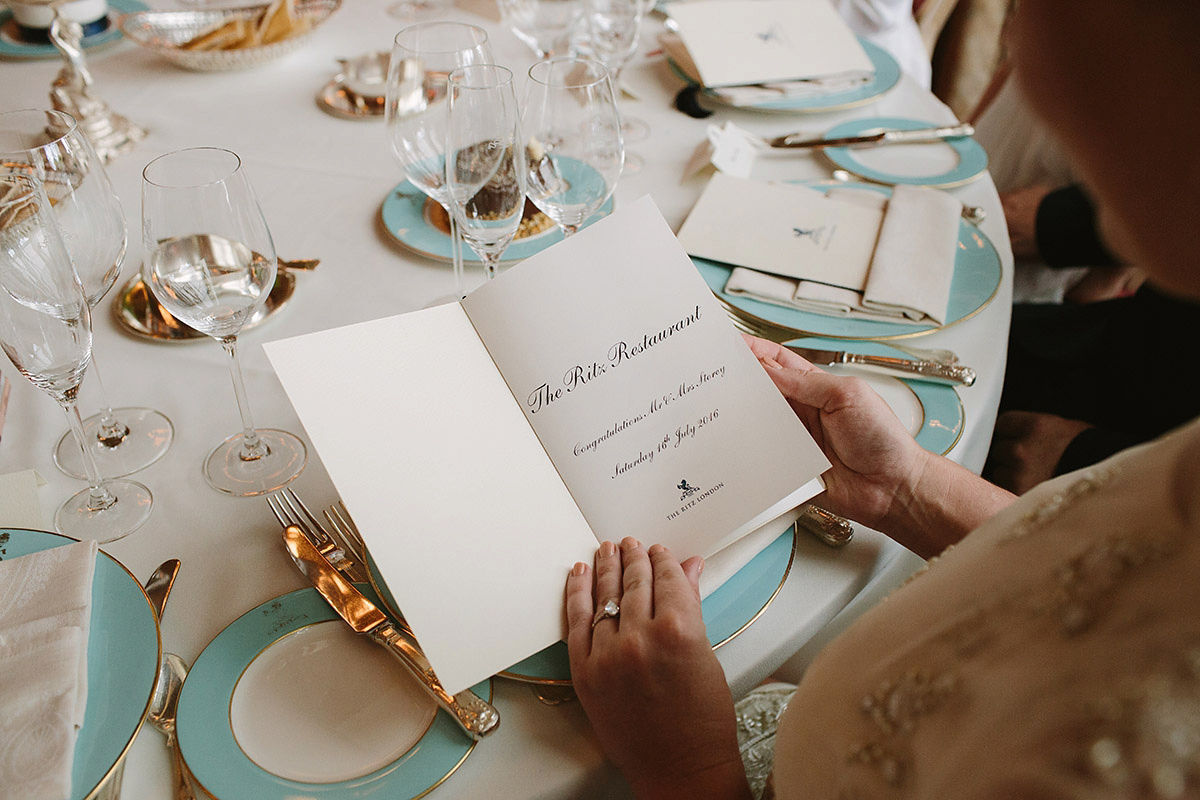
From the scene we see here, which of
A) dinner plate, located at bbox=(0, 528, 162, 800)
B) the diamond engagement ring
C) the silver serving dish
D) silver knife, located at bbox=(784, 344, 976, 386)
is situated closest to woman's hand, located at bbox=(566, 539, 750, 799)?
the diamond engagement ring

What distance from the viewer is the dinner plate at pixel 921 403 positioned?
820 mm

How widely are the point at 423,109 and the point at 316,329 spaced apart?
0.92ft

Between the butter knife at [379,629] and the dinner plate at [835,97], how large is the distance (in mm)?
1088

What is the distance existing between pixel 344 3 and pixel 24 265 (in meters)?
1.40

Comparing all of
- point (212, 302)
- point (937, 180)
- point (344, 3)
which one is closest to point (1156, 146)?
point (212, 302)

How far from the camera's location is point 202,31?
5.23 feet

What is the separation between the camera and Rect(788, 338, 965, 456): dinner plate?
Result: 32.3 inches

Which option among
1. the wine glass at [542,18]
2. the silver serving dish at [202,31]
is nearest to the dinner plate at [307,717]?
the wine glass at [542,18]

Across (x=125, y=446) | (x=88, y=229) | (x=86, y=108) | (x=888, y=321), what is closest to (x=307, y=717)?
(x=125, y=446)

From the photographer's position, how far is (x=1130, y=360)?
4.51ft

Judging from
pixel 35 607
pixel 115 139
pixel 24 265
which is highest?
pixel 24 265

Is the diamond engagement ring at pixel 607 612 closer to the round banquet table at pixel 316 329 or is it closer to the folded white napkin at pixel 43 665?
the round banquet table at pixel 316 329

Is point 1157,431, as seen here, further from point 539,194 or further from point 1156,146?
point 1156,146

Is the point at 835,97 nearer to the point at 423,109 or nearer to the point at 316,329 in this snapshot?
the point at 423,109
